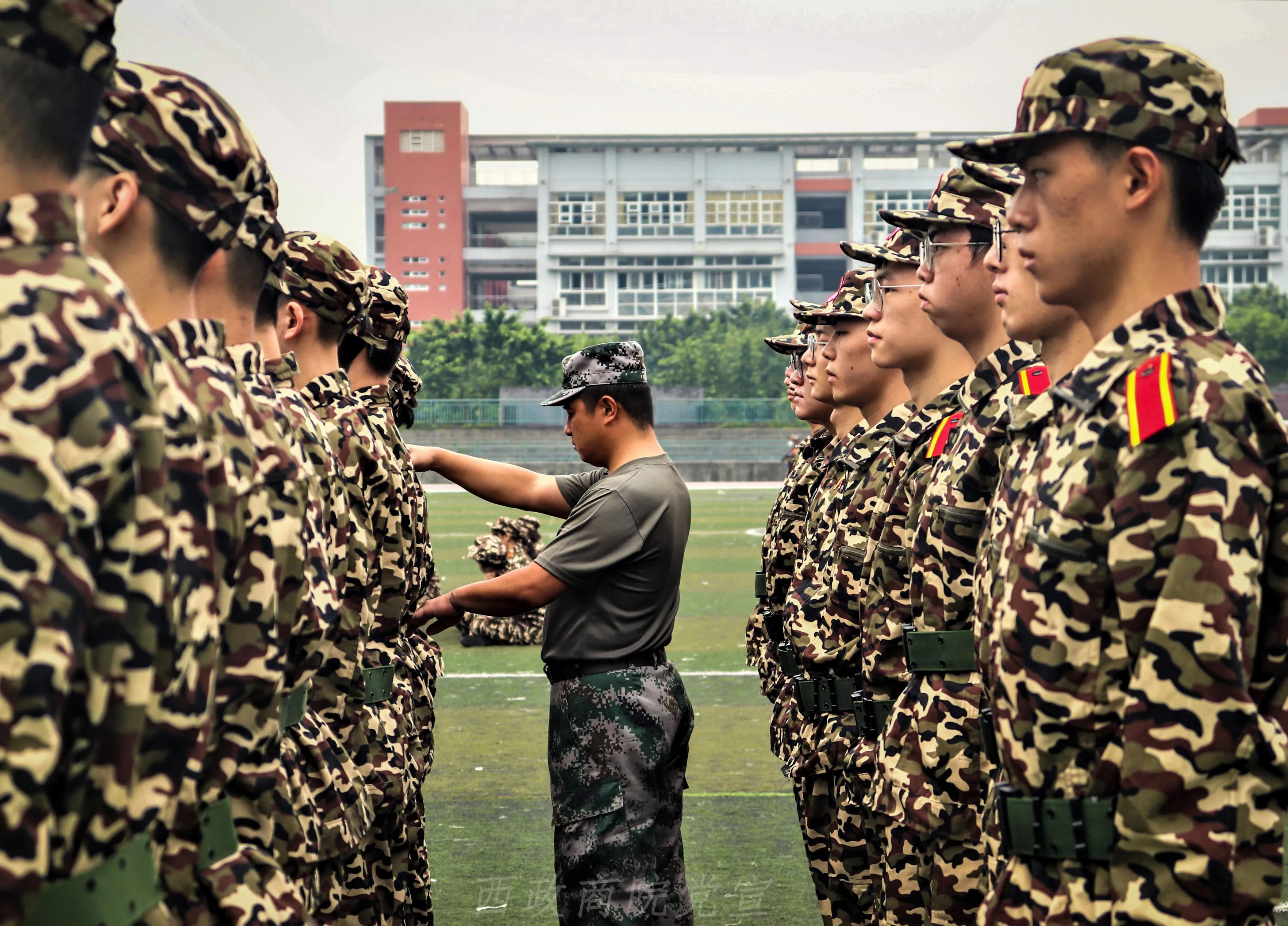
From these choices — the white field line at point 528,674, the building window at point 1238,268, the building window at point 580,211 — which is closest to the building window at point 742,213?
the building window at point 580,211

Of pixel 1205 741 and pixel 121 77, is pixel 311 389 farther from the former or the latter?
pixel 1205 741

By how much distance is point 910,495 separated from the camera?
13.5 ft

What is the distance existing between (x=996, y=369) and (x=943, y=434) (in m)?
0.33

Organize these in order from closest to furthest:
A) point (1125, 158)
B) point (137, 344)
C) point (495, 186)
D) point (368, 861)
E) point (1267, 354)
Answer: point (137, 344), point (1125, 158), point (368, 861), point (1267, 354), point (495, 186)

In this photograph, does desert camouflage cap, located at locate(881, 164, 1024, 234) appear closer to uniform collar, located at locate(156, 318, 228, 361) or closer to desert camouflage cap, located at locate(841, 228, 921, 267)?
desert camouflage cap, located at locate(841, 228, 921, 267)

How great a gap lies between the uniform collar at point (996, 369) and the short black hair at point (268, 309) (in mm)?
1750

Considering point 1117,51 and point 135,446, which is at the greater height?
point 1117,51

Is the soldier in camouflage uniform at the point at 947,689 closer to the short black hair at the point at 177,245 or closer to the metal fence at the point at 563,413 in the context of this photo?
the short black hair at the point at 177,245

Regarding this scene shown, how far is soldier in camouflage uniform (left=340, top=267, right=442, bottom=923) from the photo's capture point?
4.62 metres

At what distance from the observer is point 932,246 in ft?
13.1

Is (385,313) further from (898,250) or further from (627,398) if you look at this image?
(898,250)

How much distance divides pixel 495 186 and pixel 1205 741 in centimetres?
10171

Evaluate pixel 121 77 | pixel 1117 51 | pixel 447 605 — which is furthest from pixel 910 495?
pixel 121 77

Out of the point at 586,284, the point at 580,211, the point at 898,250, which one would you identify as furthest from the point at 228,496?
the point at 586,284
